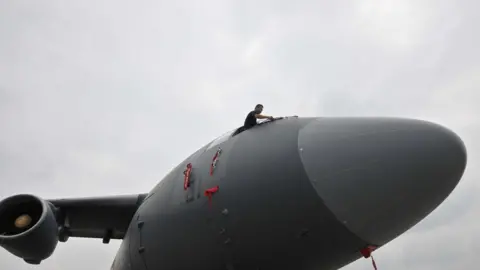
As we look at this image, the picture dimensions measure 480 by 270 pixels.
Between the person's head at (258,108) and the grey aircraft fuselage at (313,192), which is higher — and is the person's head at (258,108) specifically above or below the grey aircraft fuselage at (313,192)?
above

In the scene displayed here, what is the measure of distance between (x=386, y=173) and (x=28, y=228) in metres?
6.30

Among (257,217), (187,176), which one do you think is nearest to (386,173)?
(257,217)

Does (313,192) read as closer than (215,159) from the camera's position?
Yes

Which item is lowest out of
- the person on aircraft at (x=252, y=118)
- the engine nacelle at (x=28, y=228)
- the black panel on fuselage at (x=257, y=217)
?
the engine nacelle at (x=28, y=228)

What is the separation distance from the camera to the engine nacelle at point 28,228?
24.3 ft

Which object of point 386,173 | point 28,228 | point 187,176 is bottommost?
point 28,228

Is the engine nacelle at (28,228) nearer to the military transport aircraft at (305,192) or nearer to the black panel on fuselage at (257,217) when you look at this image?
the military transport aircraft at (305,192)

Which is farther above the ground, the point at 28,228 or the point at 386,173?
the point at 386,173

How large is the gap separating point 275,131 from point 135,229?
2.74m

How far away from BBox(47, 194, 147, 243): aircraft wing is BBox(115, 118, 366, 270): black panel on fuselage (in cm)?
454

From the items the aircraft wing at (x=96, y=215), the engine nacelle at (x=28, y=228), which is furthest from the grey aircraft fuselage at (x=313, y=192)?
the aircraft wing at (x=96, y=215)

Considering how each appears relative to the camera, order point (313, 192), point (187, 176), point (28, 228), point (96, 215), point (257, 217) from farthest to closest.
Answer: point (96, 215) → point (28, 228) → point (187, 176) → point (257, 217) → point (313, 192)

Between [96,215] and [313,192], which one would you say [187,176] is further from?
[96,215]

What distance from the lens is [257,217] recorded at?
466 cm
